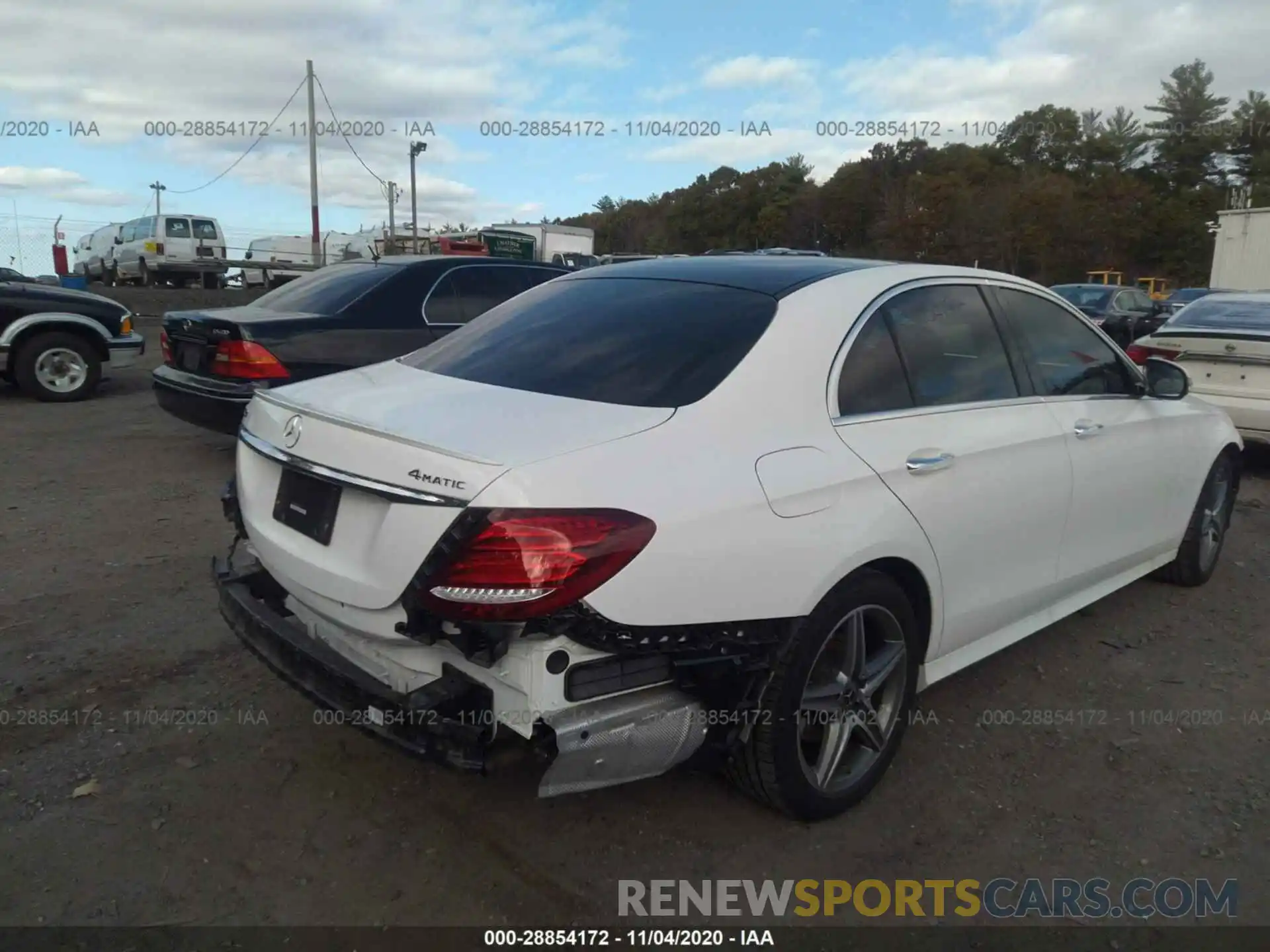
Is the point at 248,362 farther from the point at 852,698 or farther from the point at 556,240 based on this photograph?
the point at 556,240

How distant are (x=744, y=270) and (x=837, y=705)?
1520 millimetres

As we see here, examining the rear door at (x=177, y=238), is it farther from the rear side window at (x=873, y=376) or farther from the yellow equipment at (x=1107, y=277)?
the yellow equipment at (x=1107, y=277)

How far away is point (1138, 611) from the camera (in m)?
4.77

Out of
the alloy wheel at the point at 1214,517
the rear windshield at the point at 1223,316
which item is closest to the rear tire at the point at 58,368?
the alloy wheel at the point at 1214,517

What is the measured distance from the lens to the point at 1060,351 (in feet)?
13.0

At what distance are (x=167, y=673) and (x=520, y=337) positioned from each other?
1.96 m

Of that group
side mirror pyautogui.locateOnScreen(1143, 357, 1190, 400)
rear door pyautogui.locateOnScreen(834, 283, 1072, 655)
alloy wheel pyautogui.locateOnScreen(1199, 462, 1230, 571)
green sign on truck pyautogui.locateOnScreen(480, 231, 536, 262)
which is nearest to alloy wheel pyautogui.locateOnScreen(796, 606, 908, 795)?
rear door pyautogui.locateOnScreen(834, 283, 1072, 655)

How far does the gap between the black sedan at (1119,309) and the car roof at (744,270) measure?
14.8 metres

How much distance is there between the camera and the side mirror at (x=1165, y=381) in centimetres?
430

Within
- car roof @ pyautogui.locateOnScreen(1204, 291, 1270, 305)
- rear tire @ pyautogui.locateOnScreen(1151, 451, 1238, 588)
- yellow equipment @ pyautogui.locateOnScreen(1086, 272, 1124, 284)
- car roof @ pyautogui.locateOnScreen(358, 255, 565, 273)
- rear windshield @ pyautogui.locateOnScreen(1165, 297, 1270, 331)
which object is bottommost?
rear tire @ pyautogui.locateOnScreen(1151, 451, 1238, 588)

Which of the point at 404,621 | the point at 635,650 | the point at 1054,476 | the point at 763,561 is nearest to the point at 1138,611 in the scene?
the point at 1054,476

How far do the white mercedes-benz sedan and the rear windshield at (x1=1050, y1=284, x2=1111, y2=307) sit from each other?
15686 mm

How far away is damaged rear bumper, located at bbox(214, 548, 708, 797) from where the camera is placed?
2314 mm

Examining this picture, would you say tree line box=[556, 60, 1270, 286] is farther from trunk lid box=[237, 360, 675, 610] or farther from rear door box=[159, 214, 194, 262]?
trunk lid box=[237, 360, 675, 610]
